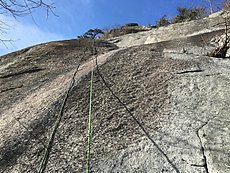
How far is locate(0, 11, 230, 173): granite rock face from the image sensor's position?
7.59ft

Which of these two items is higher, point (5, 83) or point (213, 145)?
point (5, 83)

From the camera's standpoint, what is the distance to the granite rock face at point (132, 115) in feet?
7.59

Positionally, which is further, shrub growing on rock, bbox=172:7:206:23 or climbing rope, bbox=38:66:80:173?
shrub growing on rock, bbox=172:7:206:23

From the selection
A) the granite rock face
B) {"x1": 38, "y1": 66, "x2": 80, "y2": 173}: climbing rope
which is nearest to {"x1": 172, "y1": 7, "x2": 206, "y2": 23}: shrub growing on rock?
Answer: the granite rock face

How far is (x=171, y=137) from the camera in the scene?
2.47 metres

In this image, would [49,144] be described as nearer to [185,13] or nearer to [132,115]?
[132,115]

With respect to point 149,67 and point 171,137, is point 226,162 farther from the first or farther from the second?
point 149,67

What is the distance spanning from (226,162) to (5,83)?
12.1ft

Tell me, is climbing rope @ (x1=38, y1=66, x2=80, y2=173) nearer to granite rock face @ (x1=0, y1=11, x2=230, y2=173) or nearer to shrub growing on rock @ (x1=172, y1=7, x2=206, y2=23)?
granite rock face @ (x1=0, y1=11, x2=230, y2=173)

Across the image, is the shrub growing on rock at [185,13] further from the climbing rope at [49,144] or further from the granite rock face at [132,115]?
the climbing rope at [49,144]

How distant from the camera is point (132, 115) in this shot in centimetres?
284

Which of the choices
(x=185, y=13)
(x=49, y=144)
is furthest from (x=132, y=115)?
(x=185, y=13)

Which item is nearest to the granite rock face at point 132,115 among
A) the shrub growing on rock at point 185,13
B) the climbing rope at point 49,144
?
the climbing rope at point 49,144

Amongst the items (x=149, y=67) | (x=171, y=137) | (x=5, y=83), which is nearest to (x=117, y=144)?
(x=171, y=137)
